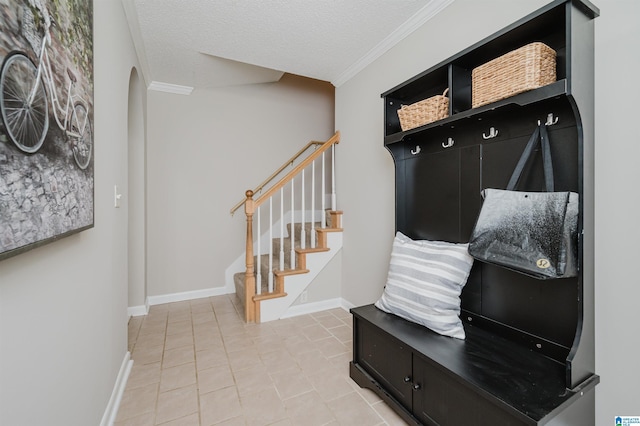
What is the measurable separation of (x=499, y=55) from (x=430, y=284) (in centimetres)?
126

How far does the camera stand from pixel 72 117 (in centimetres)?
101

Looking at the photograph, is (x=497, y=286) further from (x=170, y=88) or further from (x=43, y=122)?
(x=170, y=88)

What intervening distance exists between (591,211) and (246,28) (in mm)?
2428

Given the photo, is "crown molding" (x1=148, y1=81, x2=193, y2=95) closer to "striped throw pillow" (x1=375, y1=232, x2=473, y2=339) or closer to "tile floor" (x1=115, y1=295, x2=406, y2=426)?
"tile floor" (x1=115, y1=295, x2=406, y2=426)

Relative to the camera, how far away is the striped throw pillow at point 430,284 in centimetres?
149

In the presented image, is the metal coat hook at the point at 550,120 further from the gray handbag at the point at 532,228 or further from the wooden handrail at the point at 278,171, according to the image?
the wooden handrail at the point at 278,171

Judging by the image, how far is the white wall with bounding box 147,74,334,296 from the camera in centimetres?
330

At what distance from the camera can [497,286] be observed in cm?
153

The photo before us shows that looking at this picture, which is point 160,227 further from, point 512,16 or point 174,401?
point 512,16

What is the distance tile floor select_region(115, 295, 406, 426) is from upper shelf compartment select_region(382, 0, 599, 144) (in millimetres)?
1663

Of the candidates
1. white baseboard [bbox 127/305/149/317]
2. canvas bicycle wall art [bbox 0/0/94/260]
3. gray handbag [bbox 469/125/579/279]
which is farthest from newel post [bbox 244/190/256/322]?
gray handbag [bbox 469/125/579/279]

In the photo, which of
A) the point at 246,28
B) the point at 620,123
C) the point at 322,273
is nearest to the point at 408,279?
the point at 620,123

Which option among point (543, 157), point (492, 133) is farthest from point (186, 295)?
Result: point (543, 157)

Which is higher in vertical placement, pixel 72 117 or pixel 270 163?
pixel 270 163
